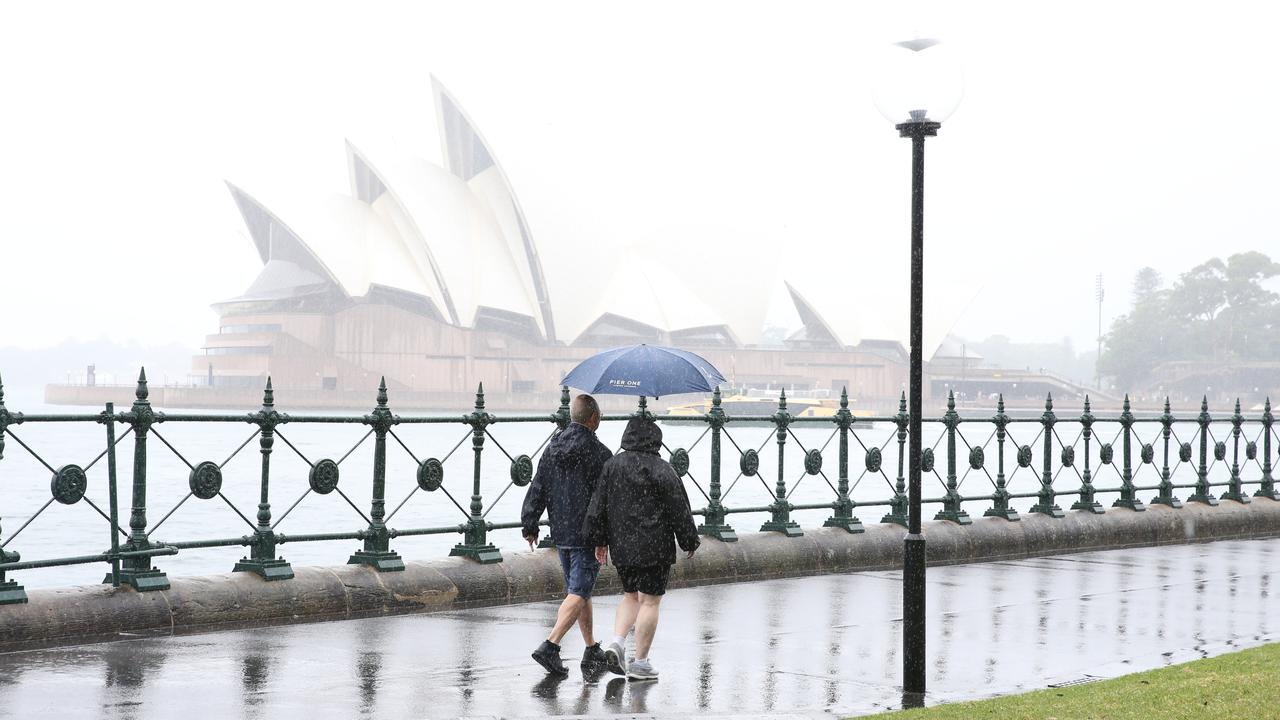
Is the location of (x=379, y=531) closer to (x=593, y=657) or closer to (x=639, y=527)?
(x=593, y=657)

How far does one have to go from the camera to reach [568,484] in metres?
7.34

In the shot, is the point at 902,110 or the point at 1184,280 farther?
the point at 1184,280

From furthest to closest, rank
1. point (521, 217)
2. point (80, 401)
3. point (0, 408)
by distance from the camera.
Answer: point (80, 401)
point (521, 217)
point (0, 408)

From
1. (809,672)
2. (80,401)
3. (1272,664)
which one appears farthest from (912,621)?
(80,401)

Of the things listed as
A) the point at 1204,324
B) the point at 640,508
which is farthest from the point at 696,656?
the point at 1204,324

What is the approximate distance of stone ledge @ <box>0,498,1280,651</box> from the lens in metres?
7.61

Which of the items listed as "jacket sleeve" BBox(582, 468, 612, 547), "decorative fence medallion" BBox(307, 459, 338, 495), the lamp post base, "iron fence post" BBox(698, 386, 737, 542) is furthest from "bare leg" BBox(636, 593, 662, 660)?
"iron fence post" BBox(698, 386, 737, 542)

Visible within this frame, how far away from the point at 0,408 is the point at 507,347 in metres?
89.5

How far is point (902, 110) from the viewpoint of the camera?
7066mm

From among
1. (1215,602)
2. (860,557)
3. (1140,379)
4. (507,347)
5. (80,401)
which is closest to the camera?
(1215,602)

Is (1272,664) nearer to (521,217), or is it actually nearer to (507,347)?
(521,217)

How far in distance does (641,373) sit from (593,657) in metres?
1.45

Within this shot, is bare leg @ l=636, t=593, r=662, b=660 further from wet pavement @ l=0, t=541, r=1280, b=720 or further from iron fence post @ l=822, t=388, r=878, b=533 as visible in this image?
iron fence post @ l=822, t=388, r=878, b=533

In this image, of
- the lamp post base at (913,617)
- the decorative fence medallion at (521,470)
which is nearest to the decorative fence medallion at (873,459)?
the decorative fence medallion at (521,470)
